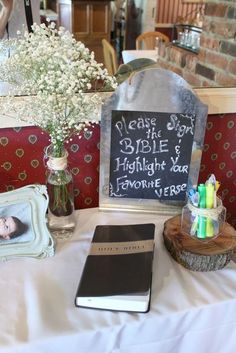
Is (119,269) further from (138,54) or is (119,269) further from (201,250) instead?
(138,54)

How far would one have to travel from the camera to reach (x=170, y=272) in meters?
0.93

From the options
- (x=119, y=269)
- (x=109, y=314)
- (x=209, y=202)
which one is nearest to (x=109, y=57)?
(x=209, y=202)

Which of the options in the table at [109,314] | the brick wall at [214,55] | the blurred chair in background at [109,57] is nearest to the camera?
the table at [109,314]

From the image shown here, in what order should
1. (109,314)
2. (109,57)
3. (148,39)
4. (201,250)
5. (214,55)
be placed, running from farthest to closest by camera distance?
(148,39), (214,55), (109,57), (201,250), (109,314)

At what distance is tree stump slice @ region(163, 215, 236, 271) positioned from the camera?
925 millimetres

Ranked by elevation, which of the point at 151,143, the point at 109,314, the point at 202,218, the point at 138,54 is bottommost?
the point at 109,314

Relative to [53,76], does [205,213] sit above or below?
below

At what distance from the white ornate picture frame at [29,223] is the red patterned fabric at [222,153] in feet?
2.00

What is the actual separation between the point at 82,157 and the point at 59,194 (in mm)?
203

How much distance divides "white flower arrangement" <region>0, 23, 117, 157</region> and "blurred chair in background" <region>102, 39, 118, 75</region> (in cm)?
27

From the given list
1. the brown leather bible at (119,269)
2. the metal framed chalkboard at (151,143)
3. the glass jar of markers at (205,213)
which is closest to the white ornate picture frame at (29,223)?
the brown leather bible at (119,269)

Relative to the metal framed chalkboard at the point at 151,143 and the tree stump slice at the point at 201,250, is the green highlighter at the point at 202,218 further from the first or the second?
the metal framed chalkboard at the point at 151,143

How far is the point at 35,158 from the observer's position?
1147mm

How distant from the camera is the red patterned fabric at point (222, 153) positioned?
4.10ft
